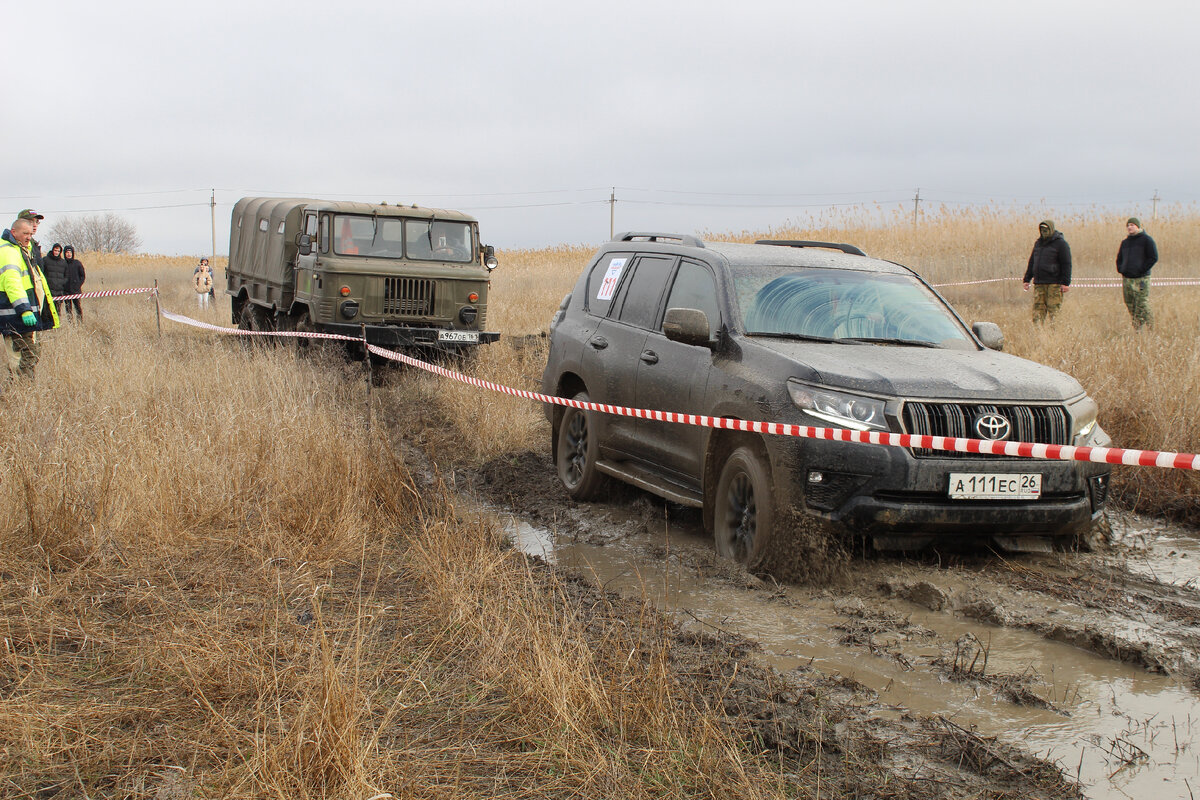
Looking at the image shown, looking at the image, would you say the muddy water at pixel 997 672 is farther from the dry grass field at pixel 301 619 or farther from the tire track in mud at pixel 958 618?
the dry grass field at pixel 301 619

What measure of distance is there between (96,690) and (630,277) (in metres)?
4.45

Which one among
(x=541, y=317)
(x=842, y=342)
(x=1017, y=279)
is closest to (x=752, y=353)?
(x=842, y=342)

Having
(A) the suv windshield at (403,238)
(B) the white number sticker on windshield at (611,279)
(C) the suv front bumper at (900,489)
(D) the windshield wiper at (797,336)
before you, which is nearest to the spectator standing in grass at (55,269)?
(A) the suv windshield at (403,238)

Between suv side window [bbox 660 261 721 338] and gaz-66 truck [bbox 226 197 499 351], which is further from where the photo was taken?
gaz-66 truck [bbox 226 197 499 351]

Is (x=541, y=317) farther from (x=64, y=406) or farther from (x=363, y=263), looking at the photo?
(x=64, y=406)

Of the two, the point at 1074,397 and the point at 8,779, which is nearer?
the point at 8,779

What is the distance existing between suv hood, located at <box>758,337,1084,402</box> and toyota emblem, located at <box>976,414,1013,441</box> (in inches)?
4.2

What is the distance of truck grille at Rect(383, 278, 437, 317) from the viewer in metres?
13.8

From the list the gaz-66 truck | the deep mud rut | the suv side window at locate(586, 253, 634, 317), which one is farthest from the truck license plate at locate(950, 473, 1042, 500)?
the gaz-66 truck

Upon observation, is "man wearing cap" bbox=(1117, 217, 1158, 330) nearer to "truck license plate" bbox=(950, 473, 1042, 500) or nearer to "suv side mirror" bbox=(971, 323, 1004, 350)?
"suv side mirror" bbox=(971, 323, 1004, 350)

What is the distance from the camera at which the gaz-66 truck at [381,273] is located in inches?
532

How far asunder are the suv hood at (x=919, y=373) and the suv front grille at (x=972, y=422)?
53 millimetres

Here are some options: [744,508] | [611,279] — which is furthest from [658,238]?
[744,508]

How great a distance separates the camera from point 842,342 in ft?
19.2
